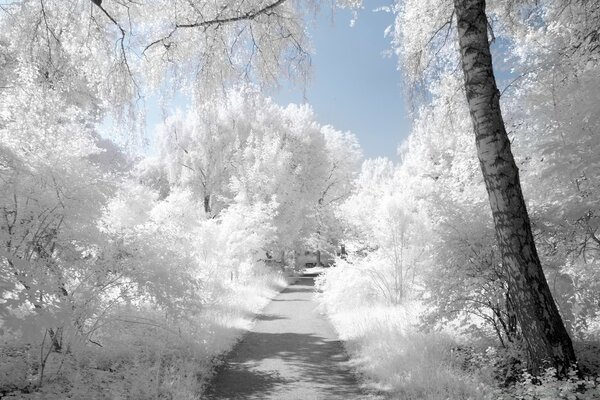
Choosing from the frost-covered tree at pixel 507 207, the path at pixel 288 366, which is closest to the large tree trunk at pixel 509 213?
the frost-covered tree at pixel 507 207

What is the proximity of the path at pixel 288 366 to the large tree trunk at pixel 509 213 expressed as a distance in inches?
134

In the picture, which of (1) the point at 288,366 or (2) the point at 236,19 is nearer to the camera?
(2) the point at 236,19

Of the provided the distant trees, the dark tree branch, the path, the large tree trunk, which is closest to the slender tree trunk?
the distant trees

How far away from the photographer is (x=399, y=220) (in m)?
13.7

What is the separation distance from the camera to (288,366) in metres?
8.38

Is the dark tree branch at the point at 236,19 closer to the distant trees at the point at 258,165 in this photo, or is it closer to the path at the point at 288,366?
the path at the point at 288,366

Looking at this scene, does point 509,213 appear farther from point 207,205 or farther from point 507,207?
point 207,205

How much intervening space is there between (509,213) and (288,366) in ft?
19.5

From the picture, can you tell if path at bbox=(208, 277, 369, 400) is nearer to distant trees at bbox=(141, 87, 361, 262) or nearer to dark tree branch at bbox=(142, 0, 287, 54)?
dark tree branch at bbox=(142, 0, 287, 54)

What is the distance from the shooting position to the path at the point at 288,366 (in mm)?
6754

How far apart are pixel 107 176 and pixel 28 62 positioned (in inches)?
97.4

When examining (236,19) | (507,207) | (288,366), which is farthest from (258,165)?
(507,207)

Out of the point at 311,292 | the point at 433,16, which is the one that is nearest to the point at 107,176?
the point at 433,16

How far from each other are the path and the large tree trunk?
11.2 ft
